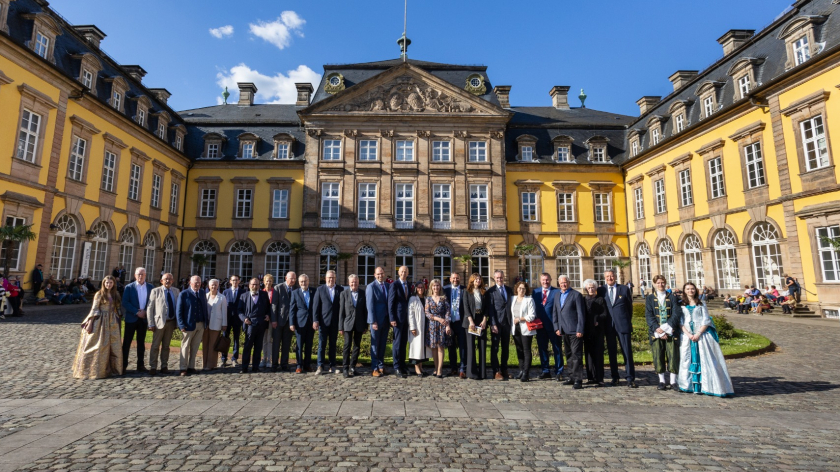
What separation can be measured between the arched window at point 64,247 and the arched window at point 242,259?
9876mm

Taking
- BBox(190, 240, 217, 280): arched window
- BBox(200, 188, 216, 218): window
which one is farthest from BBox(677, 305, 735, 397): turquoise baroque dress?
Result: BBox(200, 188, 216, 218): window

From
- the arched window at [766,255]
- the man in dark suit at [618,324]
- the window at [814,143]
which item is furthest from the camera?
the arched window at [766,255]

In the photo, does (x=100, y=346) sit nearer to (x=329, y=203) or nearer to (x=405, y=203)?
(x=329, y=203)

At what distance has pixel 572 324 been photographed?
753cm

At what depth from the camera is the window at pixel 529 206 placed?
97.9 ft

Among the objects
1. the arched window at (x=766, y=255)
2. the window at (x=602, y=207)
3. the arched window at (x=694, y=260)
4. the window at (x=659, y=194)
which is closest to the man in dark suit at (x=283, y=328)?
the arched window at (x=766, y=255)

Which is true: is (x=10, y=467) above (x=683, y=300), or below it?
below

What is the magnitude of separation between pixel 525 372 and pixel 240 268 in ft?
85.9

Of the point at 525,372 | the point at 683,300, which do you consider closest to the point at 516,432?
the point at 525,372

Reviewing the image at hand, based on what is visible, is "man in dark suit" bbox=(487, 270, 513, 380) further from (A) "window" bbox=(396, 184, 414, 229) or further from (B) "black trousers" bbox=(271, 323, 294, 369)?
(A) "window" bbox=(396, 184, 414, 229)

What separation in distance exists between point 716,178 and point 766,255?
186 inches

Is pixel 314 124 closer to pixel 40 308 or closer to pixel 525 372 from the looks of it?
pixel 40 308

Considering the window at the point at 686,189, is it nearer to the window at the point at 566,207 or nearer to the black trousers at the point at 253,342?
the window at the point at 566,207

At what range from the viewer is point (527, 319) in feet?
25.5
